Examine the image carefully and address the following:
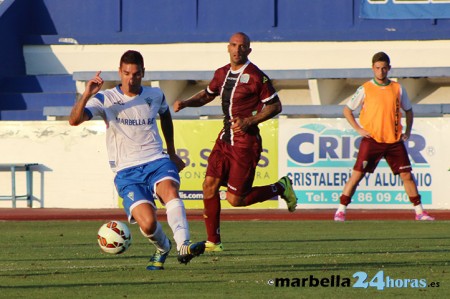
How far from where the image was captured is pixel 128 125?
10.5m

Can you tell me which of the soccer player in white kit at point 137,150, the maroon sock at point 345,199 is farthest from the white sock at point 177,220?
the maroon sock at point 345,199

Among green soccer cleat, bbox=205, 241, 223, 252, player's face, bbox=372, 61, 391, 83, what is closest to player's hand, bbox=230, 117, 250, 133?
green soccer cleat, bbox=205, 241, 223, 252

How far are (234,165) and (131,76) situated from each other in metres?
2.47

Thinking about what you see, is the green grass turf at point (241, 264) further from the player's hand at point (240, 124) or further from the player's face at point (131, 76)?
the player's face at point (131, 76)

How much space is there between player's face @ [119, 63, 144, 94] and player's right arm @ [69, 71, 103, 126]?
383 millimetres

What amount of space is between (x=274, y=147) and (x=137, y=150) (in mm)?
11923

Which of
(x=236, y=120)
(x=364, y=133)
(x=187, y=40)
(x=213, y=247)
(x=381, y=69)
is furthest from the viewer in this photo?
(x=187, y=40)

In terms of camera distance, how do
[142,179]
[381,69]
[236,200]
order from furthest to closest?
[381,69]
[236,200]
[142,179]

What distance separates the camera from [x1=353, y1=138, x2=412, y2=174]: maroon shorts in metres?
16.7

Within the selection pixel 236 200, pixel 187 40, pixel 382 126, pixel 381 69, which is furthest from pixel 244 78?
pixel 187 40

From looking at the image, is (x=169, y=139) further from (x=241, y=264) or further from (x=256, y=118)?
(x=256, y=118)

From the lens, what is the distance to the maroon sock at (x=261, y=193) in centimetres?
1298

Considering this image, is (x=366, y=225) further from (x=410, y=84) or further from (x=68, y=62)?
(x=68, y=62)

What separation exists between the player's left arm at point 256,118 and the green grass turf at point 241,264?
1326 millimetres
